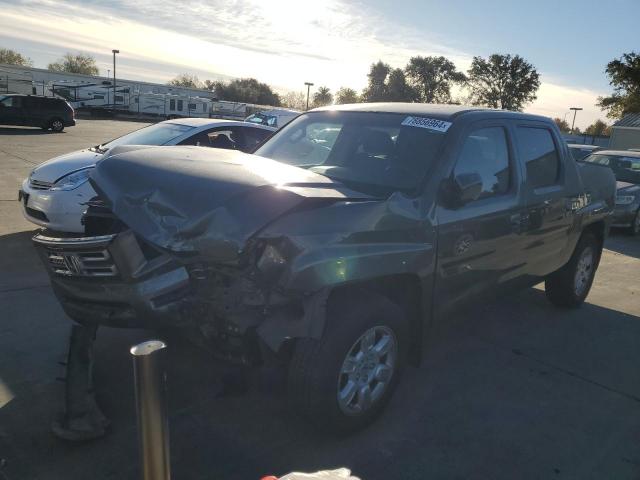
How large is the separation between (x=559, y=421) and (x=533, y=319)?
1997 mm

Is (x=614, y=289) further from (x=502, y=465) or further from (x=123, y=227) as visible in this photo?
(x=123, y=227)

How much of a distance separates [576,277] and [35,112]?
27262 mm

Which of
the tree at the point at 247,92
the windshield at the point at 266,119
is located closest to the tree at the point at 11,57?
the tree at the point at 247,92

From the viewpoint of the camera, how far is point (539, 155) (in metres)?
4.55

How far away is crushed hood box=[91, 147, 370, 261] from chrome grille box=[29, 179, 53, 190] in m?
3.74

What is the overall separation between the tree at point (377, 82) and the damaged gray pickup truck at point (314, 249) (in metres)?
62.5

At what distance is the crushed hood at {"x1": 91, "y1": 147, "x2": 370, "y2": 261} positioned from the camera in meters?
2.62

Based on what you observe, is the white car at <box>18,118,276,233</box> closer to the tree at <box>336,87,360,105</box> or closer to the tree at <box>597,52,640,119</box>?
the tree at <box>597,52,640,119</box>

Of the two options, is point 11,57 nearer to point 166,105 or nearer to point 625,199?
point 166,105

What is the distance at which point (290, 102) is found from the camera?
92000 millimetres

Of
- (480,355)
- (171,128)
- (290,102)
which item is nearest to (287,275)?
(480,355)

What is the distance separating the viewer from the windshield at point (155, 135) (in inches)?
279

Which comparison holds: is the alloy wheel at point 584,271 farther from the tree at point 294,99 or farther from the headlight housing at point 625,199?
the tree at point 294,99

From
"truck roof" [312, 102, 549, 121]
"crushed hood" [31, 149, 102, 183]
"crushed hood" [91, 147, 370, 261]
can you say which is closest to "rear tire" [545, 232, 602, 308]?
"truck roof" [312, 102, 549, 121]
